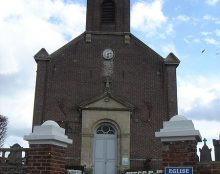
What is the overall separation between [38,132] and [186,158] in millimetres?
2823

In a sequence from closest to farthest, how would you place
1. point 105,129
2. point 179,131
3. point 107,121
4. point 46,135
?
point 179,131
point 46,135
point 107,121
point 105,129

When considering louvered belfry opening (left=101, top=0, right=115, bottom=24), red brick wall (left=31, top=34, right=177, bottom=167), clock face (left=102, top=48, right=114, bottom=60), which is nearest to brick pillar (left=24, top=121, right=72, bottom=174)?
red brick wall (left=31, top=34, right=177, bottom=167)

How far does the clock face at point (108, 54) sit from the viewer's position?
894 inches

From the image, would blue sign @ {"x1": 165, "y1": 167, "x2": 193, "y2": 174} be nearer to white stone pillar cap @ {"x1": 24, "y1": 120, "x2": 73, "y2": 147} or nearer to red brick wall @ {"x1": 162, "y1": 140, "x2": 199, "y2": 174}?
red brick wall @ {"x1": 162, "y1": 140, "x2": 199, "y2": 174}

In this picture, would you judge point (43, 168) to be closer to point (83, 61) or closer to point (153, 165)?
point (153, 165)

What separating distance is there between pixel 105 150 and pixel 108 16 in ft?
27.5

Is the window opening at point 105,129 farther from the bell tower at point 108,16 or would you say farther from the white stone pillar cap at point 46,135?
the white stone pillar cap at point 46,135

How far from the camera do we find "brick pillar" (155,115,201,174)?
682cm

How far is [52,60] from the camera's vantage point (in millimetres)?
22438

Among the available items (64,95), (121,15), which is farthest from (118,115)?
(121,15)

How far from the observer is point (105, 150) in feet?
68.2

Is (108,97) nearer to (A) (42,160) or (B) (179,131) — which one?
(A) (42,160)

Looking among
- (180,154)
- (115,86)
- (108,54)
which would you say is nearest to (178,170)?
(180,154)

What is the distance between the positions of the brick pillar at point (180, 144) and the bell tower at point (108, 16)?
17.2 metres
